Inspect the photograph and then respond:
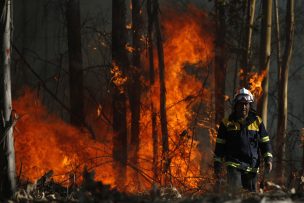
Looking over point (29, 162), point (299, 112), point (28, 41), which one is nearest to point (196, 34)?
point (29, 162)

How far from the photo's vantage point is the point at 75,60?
14516mm

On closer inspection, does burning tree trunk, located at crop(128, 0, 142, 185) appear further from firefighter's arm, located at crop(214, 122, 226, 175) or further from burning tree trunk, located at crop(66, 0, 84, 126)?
firefighter's arm, located at crop(214, 122, 226, 175)

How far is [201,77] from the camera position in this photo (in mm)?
18547

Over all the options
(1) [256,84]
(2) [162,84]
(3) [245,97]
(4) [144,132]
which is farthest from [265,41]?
(3) [245,97]

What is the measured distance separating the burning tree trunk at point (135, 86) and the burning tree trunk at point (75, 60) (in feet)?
4.79

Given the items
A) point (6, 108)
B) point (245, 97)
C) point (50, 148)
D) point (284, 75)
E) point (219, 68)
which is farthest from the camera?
point (284, 75)

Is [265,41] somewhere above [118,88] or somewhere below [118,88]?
above

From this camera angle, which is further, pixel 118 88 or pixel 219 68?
pixel 219 68

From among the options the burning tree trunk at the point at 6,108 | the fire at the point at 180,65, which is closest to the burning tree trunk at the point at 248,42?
the fire at the point at 180,65

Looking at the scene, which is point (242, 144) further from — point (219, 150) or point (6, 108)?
point (6, 108)

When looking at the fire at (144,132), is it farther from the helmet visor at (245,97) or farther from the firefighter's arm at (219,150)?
the helmet visor at (245,97)

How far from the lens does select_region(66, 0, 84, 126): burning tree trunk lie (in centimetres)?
1448

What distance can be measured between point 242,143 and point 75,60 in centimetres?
775

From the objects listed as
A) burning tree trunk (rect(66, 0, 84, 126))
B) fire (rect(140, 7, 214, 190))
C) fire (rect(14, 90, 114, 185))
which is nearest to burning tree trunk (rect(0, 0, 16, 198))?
fire (rect(14, 90, 114, 185))
